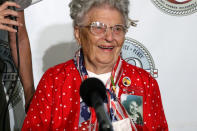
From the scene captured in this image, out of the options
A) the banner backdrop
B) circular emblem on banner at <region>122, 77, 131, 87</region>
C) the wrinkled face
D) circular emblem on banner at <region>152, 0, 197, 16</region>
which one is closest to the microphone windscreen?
the wrinkled face

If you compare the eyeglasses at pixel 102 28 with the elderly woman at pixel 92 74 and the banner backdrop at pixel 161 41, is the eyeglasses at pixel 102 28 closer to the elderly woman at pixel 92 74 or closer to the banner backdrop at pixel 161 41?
the elderly woman at pixel 92 74

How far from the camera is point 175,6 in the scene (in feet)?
5.62

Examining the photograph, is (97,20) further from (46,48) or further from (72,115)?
(46,48)

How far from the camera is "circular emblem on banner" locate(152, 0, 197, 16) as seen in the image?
1707 millimetres

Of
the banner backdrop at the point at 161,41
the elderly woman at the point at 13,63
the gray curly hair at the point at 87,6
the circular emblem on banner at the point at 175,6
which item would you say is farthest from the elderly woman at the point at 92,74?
the circular emblem on banner at the point at 175,6

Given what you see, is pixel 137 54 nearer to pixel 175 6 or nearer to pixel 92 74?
pixel 175 6

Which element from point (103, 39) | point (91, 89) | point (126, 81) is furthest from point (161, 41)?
point (91, 89)

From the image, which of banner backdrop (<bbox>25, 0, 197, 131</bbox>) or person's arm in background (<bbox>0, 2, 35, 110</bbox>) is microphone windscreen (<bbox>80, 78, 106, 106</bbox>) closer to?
person's arm in background (<bbox>0, 2, 35, 110</bbox>)

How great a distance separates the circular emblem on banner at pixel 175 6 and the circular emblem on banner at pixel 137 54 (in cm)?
26

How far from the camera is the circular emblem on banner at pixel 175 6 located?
1707 mm

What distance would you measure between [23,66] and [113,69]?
540mm

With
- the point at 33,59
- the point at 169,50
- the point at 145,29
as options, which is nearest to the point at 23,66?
the point at 33,59

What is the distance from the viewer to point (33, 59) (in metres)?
1.68

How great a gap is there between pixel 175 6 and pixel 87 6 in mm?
749
